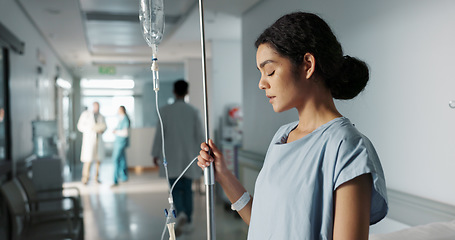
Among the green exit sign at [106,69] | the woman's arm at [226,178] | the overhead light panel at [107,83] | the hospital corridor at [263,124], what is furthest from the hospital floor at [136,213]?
the overhead light panel at [107,83]

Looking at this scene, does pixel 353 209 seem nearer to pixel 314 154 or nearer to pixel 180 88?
pixel 314 154

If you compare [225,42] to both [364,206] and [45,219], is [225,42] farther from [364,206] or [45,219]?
[364,206]

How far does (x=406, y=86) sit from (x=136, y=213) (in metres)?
4.00

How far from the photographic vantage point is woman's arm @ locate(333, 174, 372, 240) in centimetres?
78

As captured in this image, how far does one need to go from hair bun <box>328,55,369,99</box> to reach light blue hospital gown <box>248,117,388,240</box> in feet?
0.31

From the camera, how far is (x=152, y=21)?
1.08 meters

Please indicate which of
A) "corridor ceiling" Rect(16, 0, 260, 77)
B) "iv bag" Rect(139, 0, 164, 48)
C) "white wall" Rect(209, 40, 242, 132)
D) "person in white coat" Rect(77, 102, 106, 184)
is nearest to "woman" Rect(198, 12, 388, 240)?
"iv bag" Rect(139, 0, 164, 48)

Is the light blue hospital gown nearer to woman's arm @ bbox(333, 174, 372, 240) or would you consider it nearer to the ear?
woman's arm @ bbox(333, 174, 372, 240)

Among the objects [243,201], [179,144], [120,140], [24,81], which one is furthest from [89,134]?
[243,201]

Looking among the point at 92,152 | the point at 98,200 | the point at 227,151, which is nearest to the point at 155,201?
the point at 98,200

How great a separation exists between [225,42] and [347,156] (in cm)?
567

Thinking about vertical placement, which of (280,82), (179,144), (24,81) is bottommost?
(179,144)

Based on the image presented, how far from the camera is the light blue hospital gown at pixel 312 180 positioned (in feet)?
2.66

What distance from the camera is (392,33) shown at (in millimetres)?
1921
